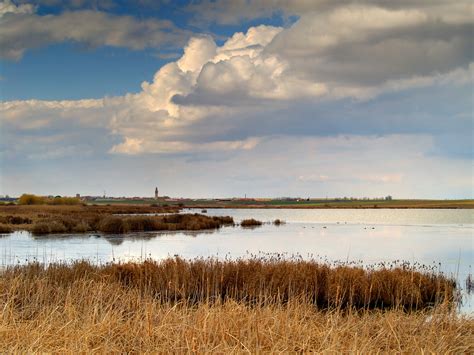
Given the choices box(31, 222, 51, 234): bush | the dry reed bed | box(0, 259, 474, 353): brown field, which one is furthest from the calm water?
box(0, 259, 474, 353): brown field

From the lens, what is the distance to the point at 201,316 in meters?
8.51

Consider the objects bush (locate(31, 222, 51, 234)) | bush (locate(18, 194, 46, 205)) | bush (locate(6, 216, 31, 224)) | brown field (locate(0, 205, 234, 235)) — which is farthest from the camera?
bush (locate(18, 194, 46, 205))

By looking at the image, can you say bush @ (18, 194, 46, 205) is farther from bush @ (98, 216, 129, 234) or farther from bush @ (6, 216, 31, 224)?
bush @ (98, 216, 129, 234)

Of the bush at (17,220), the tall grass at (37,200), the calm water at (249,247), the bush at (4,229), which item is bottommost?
the calm water at (249,247)

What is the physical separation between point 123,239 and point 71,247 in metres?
6.24

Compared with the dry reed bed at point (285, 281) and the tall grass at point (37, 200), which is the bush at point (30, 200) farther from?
the dry reed bed at point (285, 281)

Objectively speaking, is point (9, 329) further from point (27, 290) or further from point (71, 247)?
point (71, 247)

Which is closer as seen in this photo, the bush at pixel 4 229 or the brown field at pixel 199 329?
the brown field at pixel 199 329

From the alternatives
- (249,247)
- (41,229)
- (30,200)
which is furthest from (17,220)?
(30,200)

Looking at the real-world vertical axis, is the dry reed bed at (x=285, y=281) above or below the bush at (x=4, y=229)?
below

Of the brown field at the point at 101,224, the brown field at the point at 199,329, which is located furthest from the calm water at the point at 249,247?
the brown field at the point at 199,329

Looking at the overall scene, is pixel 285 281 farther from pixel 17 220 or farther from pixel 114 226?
pixel 17 220

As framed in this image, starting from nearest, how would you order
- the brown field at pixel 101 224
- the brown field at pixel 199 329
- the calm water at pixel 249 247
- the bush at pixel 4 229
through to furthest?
the brown field at pixel 199 329, the calm water at pixel 249 247, the bush at pixel 4 229, the brown field at pixel 101 224

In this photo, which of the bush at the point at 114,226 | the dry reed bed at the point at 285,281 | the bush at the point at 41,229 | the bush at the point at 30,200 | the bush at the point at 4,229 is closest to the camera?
the dry reed bed at the point at 285,281
